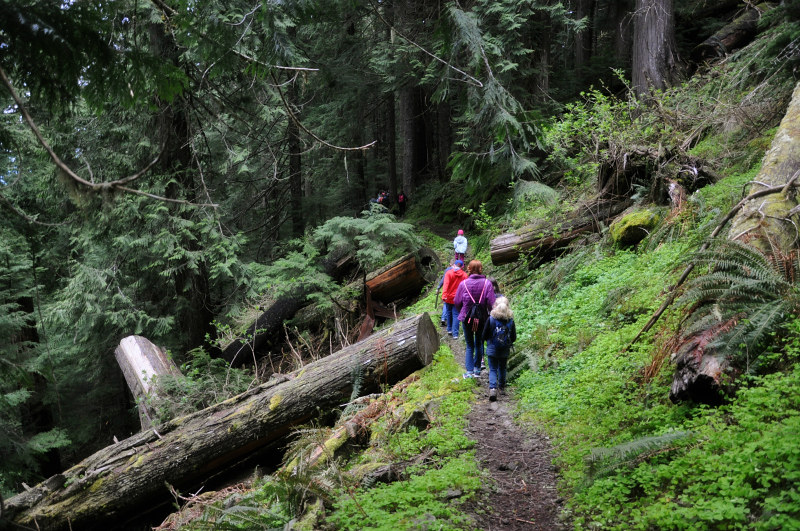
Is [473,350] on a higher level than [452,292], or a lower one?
lower

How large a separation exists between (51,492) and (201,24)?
6445mm

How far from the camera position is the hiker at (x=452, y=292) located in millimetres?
9852

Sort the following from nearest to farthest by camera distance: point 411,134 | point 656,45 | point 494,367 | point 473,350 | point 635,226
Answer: point 494,367 → point 473,350 → point 635,226 → point 656,45 → point 411,134

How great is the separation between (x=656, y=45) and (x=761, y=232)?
36.9 feet

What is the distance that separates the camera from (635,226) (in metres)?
9.57

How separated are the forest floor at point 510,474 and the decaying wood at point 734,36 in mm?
14584

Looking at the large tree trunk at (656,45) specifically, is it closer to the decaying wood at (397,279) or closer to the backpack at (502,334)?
the decaying wood at (397,279)

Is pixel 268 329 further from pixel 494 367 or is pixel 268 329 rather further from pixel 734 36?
pixel 734 36

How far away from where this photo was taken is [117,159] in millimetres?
11531

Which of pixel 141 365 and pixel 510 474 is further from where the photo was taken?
pixel 141 365

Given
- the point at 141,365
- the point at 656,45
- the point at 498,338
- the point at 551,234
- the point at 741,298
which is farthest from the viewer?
the point at 656,45

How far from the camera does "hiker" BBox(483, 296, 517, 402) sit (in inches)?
287

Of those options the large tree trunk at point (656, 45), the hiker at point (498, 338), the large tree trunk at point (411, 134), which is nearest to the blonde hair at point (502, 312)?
the hiker at point (498, 338)

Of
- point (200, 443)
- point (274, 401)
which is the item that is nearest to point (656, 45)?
point (274, 401)
